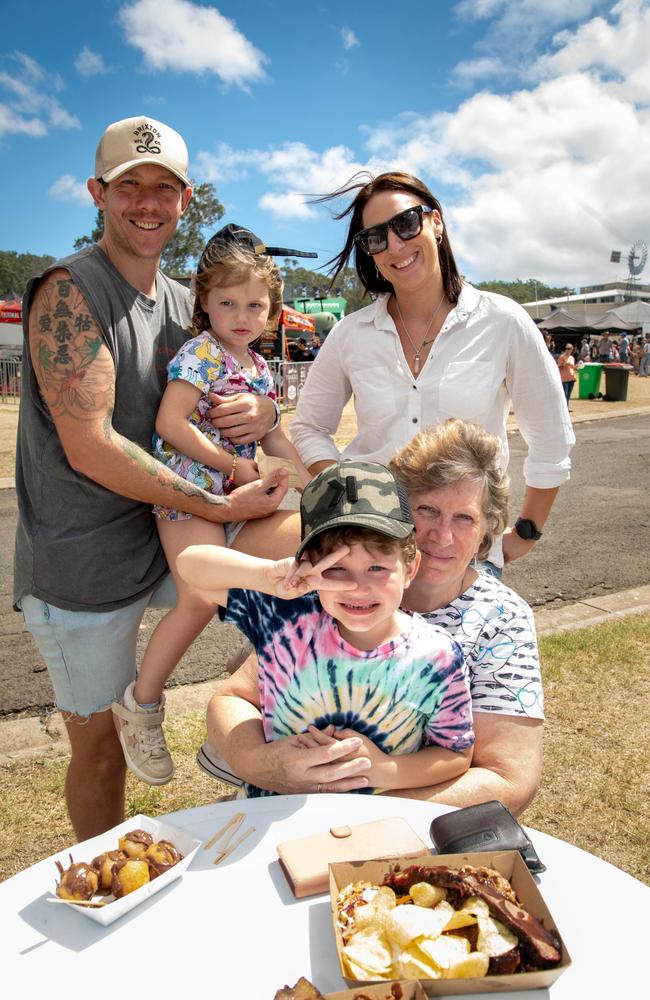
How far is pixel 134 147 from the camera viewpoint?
223cm

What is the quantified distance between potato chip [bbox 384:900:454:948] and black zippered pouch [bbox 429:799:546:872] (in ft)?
0.58

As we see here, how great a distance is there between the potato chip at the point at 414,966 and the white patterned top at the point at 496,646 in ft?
2.78

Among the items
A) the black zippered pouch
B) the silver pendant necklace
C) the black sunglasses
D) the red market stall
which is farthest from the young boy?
the red market stall

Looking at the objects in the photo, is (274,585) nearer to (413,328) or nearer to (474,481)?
(474,481)

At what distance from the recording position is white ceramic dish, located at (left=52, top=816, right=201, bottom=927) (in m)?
1.27

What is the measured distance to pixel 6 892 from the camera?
53.7 inches

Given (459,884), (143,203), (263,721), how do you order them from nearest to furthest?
1. (459,884)
2. (263,721)
3. (143,203)

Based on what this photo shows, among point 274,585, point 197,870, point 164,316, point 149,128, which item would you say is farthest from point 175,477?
point 197,870

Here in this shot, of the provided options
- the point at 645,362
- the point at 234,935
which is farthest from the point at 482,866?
the point at 645,362

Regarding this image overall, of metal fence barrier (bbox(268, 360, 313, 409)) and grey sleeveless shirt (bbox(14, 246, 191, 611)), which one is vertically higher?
metal fence barrier (bbox(268, 360, 313, 409))

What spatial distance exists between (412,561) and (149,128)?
1.59m

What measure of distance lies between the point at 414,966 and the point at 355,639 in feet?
2.54

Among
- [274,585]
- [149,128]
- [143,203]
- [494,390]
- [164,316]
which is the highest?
[149,128]

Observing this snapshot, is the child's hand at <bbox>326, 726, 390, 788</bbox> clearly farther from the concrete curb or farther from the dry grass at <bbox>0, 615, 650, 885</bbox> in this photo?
the concrete curb
